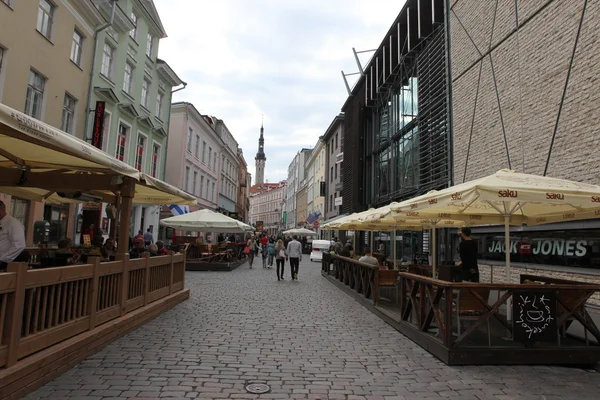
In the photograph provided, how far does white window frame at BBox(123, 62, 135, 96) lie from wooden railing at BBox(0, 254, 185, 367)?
1602 centimetres

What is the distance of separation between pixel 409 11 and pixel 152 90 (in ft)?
48.1

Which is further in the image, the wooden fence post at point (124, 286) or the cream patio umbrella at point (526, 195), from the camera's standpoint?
the wooden fence post at point (124, 286)

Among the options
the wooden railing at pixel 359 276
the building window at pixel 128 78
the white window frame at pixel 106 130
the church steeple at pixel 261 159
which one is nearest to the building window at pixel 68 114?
the white window frame at pixel 106 130

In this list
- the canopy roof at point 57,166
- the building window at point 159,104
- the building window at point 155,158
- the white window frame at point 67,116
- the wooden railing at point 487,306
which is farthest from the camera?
the building window at point 159,104

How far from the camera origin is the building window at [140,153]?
2239 centimetres

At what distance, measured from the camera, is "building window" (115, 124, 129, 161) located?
798 inches

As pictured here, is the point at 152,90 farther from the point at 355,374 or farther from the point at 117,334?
the point at 355,374

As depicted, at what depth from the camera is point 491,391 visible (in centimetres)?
421

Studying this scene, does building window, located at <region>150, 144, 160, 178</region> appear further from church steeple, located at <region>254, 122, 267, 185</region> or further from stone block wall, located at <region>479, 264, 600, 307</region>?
church steeple, located at <region>254, 122, 267, 185</region>

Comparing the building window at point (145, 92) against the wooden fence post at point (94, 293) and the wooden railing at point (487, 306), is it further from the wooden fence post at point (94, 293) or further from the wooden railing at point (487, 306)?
the wooden railing at point (487, 306)

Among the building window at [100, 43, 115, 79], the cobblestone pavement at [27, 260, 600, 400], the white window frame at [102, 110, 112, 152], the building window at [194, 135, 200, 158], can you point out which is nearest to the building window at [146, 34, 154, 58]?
the building window at [100, 43, 115, 79]

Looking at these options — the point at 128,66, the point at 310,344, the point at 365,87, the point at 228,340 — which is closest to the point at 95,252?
the point at 228,340

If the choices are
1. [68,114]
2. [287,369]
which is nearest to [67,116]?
[68,114]

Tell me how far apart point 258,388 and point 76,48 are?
16845mm
